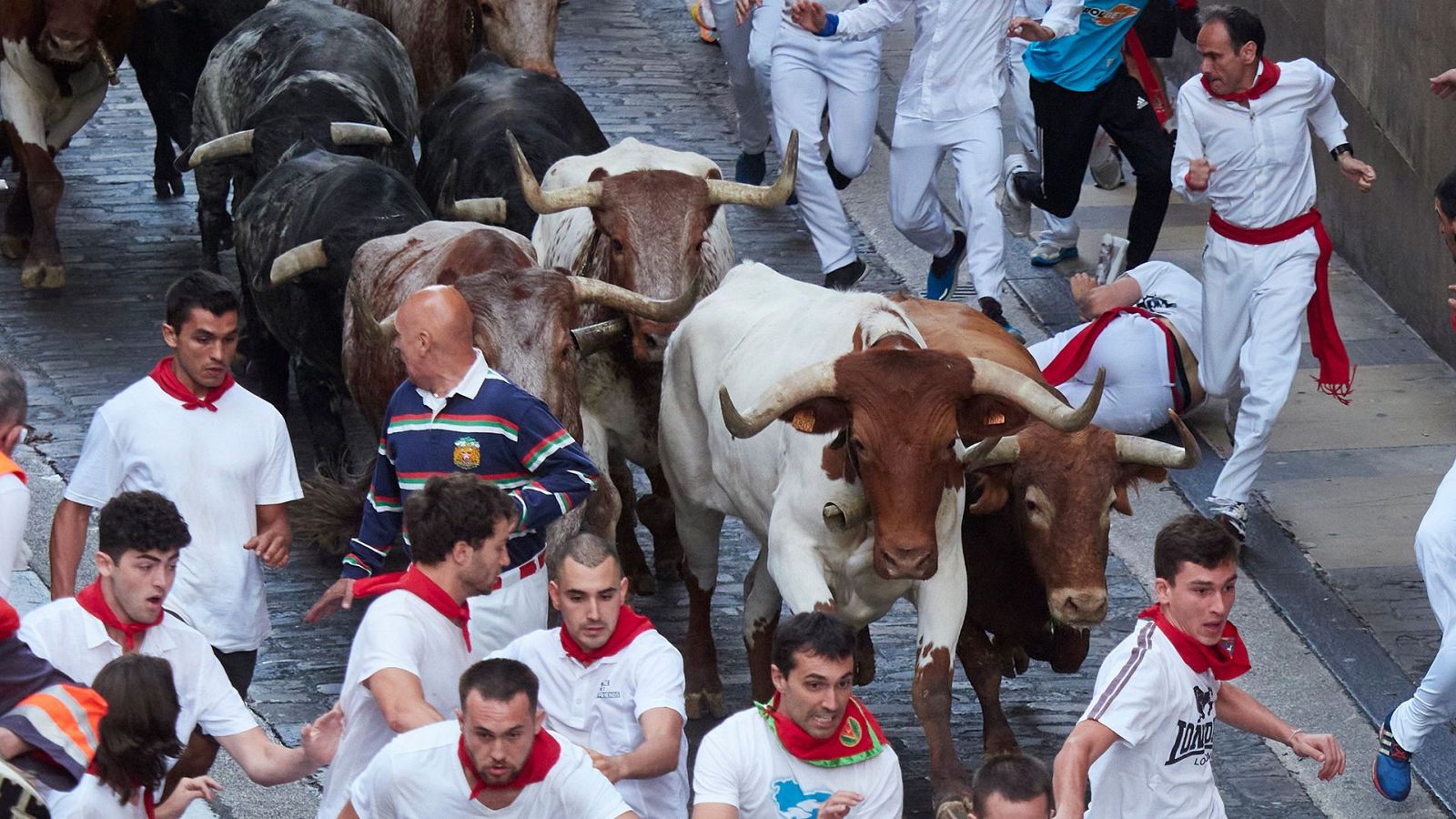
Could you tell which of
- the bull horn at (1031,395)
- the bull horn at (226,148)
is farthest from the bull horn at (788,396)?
the bull horn at (226,148)

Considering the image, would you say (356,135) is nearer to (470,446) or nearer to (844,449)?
(470,446)

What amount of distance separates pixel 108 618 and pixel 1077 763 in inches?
101

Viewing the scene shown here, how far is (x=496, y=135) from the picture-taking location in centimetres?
1095

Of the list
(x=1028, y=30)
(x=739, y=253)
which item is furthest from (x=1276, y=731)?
(x=739, y=253)

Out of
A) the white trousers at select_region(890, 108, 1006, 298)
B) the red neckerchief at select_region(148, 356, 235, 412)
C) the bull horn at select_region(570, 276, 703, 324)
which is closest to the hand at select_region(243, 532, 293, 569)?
the red neckerchief at select_region(148, 356, 235, 412)

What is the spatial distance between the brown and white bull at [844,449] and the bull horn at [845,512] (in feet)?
0.06

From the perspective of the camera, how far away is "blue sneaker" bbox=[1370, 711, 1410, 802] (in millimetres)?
7961

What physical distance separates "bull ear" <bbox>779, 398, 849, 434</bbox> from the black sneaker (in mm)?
5078

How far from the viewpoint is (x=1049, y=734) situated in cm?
845

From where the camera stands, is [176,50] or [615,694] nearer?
[615,694]

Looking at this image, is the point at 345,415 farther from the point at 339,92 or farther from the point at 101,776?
the point at 101,776

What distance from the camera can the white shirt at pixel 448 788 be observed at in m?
5.20

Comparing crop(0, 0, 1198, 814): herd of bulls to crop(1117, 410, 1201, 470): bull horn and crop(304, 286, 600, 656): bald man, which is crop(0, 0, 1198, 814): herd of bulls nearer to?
crop(1117, 410, 1201, 470): bull horn

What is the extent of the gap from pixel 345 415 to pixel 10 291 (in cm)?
270
